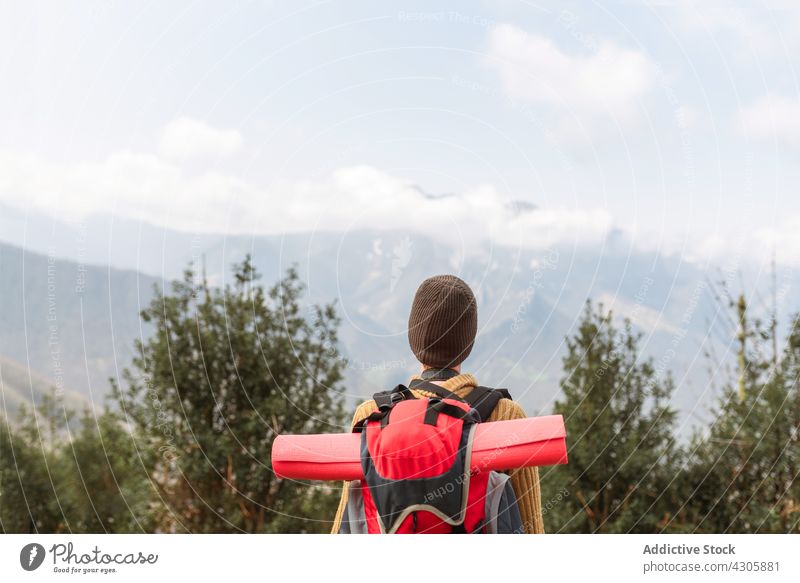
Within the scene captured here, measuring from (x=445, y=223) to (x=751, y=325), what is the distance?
4299 millimetres

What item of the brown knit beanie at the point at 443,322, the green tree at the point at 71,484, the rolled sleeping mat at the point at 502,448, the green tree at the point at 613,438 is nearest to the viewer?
the rolled sleeping mat at the point at 502,448

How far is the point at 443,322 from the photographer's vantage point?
251 cm

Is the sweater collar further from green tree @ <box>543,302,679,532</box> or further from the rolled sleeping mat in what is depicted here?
green tree @ <box>543,302,679,532</box>

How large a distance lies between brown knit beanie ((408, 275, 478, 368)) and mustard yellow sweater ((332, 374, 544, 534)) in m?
0.08

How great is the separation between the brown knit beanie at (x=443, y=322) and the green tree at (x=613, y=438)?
5.17 metres

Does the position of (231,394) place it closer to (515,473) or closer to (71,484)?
(71,484)

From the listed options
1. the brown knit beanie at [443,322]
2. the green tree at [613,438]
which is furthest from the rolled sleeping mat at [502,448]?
the green tree at [613,438]

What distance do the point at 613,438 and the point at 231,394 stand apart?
3833 mm

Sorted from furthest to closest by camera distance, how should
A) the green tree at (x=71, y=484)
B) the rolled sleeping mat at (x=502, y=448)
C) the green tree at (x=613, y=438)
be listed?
the green tree at (x=71, y=484) → the green tree at (x=613, y=438) → the rolled sleeping mat at (x=502, y=448)

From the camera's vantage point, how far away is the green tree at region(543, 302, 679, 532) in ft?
24.7

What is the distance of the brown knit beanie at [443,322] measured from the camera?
2.51 metres

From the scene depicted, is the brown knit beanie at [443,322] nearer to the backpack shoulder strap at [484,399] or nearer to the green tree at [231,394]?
the backpack shoulder strap at [484,399]

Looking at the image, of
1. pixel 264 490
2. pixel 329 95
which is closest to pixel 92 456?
pixel 264 490
